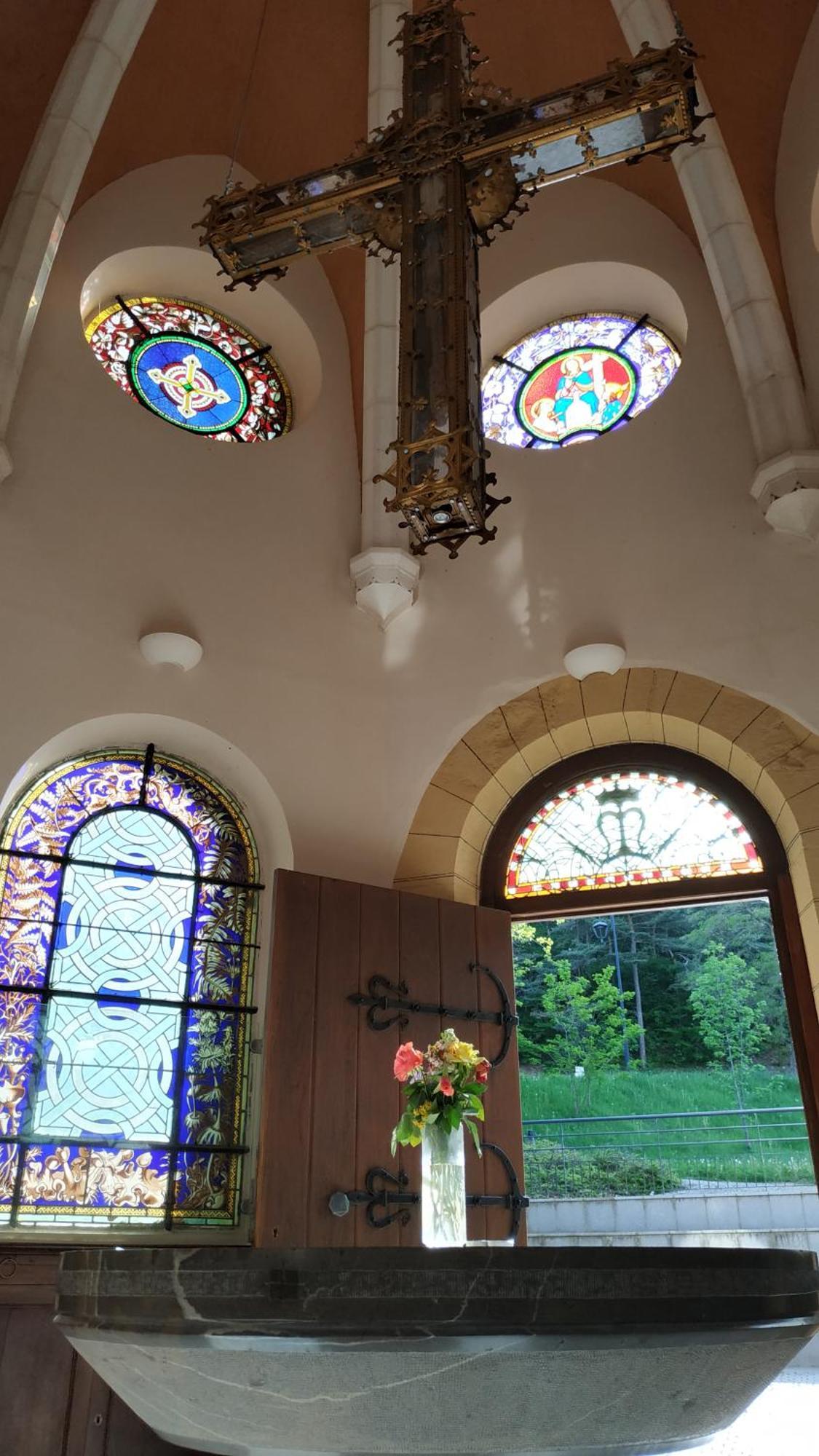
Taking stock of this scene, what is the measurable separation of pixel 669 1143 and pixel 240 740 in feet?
28.9

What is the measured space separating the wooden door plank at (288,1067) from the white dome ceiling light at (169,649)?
104cm

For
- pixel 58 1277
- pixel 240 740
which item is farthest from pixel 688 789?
pixel 58 1277

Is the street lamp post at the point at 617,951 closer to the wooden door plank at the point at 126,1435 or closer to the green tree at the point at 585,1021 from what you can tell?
the green tree at the point at 585,1021

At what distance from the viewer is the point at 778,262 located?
224 inches

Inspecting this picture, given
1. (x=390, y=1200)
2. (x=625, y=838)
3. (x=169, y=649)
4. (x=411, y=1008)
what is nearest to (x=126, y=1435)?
(x=390, y=1200)

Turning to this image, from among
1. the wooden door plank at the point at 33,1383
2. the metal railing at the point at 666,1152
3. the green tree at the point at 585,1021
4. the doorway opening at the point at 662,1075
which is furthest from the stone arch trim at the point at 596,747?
the green tree at the point at 585,1021

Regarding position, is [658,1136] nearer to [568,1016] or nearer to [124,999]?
[568,1016]

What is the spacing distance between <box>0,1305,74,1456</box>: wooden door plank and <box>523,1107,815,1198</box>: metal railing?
7.91m

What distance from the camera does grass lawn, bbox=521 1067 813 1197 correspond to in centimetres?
1155

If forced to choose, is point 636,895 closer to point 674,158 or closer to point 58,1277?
point 674,158

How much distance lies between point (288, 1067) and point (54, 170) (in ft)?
13.2

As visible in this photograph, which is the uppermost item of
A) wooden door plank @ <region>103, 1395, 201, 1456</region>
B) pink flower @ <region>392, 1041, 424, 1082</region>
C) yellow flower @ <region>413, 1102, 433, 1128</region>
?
pink flower @ <region>392, 1041, 424, 1082</region>

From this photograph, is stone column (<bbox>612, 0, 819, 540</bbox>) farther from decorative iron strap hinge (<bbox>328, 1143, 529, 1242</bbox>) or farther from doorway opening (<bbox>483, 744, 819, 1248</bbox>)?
A: decorative iron strap hinge (<bbox>328, 1143, 529, 1242</bbox>)

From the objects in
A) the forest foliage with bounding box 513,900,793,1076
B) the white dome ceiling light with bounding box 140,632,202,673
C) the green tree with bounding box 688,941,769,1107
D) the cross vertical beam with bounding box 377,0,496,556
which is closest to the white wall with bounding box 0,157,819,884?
the white dome ceiling light with bounding box 140,632,202,673
